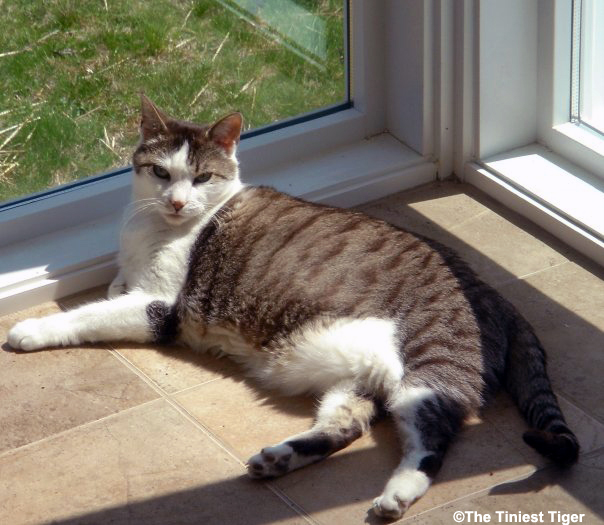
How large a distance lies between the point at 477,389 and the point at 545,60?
1.61 metres

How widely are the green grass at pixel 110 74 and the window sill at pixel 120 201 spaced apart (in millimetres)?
157

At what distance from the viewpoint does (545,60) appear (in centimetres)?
391

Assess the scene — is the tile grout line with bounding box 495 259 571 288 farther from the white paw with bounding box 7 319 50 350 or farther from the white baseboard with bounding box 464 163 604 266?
the white paw with bounding box 7 319 50 350

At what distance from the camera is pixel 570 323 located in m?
3.26

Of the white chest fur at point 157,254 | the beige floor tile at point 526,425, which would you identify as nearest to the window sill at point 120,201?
the white chest fur at point 157,254

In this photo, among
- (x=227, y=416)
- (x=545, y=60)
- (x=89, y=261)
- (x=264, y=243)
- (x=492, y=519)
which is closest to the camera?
(x=492, y=519)

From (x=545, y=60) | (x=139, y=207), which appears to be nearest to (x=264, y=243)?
(x=139, y=207)

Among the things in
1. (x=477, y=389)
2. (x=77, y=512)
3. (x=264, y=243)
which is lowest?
(x=77, y=512)

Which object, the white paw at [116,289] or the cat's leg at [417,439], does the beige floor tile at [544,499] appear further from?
the white paw at [116,289]

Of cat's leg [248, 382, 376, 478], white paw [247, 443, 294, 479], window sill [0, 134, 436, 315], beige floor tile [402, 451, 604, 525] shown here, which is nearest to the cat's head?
window sill [0, 134, 436, 315]

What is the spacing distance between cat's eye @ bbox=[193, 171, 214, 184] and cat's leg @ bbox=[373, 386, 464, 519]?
947mm

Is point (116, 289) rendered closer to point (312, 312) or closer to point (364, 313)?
point (312, 312)

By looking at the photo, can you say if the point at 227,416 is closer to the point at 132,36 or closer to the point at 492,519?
the point at 492,519

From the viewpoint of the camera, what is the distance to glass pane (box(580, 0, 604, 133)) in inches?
148
